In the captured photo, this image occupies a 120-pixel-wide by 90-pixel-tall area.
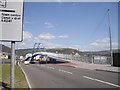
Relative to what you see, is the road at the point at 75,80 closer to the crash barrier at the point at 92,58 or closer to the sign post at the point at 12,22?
the sign post at the point at 12,22

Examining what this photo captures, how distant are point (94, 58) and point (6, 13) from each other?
128 feet

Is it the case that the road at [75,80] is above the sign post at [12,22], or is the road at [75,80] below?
below

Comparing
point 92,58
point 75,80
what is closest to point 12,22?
point 75,80

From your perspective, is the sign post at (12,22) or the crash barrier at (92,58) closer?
the sign post at (12,22)

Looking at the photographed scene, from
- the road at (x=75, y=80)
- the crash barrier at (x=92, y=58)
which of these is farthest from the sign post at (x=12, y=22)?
the crash barrier at (x=92, y=58)

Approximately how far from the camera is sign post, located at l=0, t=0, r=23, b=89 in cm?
683

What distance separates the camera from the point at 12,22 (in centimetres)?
702

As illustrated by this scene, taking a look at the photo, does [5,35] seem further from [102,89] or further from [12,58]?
[102,89]

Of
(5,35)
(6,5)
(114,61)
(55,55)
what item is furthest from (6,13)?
(55,55)

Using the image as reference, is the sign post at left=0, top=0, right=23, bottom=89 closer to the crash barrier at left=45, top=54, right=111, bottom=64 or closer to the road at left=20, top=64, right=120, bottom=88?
the road at left=20, top=64, right=120, bottom=88

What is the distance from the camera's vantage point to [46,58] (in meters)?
74.6

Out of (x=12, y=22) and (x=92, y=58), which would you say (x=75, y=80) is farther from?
(x=92, y=58)

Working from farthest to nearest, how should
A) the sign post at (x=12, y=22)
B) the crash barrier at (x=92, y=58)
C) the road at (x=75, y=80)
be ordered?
the crash barrier at (x=92, y=58) → the road at (x=75, y=80) → the sign post at (x=12, y=22)

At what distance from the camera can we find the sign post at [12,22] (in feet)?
22.4
